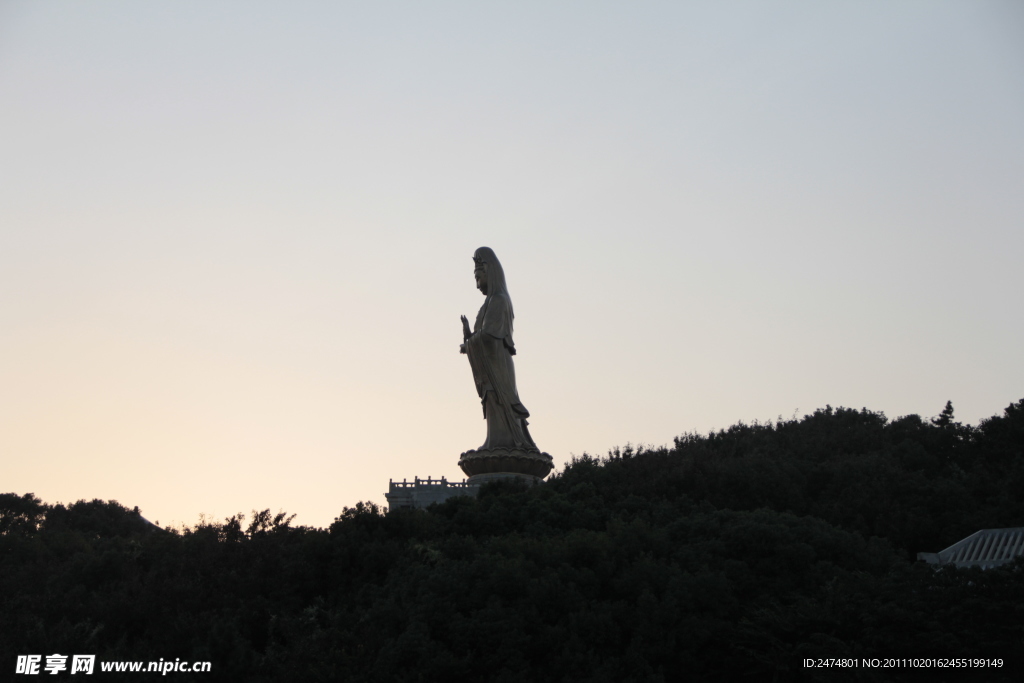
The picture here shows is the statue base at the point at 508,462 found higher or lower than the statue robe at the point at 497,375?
lower

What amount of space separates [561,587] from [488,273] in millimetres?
8908

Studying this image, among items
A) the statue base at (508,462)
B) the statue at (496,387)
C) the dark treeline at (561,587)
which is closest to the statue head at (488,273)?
the statue at (496,387)

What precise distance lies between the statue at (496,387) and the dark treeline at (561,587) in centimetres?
106

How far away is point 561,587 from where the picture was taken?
1411cm

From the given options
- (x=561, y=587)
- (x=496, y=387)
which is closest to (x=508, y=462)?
(x=496, y=387)

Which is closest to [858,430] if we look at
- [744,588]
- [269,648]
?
[744,588]

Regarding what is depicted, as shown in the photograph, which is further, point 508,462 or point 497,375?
point 497,375

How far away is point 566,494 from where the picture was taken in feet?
61.7

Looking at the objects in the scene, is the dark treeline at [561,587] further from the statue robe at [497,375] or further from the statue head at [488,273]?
the statue head at [488,273]

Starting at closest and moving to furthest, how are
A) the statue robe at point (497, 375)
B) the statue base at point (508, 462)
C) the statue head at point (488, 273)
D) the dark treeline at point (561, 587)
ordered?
1. the dark treeline at point (561, 587)
2. the statue base at point (508, 462)
3. the statue robe at point (497, 375)
4. the statue head at point (488, 273)

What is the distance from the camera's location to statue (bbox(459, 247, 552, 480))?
798 inches

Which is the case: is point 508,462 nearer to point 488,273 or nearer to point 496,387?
point 496,387

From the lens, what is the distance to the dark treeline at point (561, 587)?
12930 millimetres

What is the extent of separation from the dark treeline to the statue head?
167 inches
